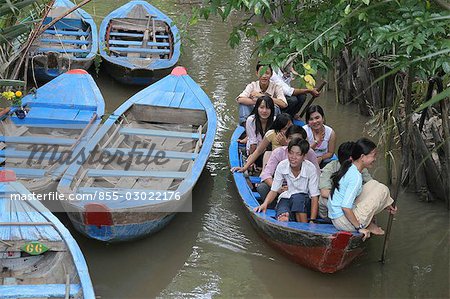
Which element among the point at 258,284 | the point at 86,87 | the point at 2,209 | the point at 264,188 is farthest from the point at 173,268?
the point at 86,87

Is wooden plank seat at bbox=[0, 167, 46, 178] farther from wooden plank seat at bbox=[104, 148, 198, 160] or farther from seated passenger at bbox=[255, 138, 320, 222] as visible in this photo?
seated passenger at bbox=[255, 138, 320, 222]

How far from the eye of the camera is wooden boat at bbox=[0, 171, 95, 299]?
12.7 feet

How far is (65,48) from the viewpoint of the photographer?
27.4 feet

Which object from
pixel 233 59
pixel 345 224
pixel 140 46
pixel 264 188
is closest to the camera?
pixel 345 224

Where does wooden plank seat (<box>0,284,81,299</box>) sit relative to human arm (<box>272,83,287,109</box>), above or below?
below

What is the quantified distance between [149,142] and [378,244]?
236 centimetres

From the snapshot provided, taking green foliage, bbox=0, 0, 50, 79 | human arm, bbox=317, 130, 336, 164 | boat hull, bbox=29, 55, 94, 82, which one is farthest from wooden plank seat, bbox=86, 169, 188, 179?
boat hull, bbox=29, 55, 94, 82

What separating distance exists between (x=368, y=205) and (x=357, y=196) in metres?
0.15

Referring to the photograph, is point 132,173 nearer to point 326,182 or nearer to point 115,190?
point 115,190

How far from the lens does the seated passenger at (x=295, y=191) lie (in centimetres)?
455

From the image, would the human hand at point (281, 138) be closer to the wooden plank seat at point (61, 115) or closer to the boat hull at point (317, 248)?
the boat hull at point (317, 248)

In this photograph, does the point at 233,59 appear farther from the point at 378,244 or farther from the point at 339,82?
the point at 378,244

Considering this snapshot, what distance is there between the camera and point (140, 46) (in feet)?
29.2

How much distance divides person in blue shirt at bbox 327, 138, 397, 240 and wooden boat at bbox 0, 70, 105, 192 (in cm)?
219
